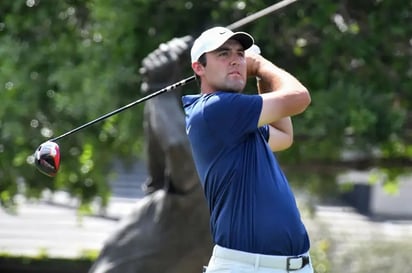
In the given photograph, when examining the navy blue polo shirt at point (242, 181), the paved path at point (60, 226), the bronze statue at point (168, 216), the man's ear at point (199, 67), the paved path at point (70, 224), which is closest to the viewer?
the navy blue polo shirt at point (242, 181)

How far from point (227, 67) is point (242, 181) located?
17.9 inches

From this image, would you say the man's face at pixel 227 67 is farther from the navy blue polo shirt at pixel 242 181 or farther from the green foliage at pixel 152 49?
the green foliage at pixel 152 49

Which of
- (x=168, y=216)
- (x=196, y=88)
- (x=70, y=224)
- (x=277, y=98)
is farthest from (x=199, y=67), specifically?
(x=70, y=224)

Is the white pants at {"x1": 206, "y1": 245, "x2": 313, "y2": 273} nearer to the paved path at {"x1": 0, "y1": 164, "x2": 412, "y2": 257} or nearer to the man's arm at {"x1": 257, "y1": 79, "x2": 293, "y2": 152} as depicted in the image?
the man's arm at {"x1": 257, "y1": 79, "x2": 293, "y2": 152}

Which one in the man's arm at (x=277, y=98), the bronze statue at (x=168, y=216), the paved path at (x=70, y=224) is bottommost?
the paved path at (x=70, y=224)

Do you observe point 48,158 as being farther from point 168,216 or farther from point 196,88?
point 196,88

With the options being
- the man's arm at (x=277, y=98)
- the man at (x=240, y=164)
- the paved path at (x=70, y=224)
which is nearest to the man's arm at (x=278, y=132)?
the man's arm at (x=277, y=98)

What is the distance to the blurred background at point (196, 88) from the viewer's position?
849cm

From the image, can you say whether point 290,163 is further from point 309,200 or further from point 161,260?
point 161,260

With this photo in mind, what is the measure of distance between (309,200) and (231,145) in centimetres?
620

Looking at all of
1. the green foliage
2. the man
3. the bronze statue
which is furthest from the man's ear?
the green foliage

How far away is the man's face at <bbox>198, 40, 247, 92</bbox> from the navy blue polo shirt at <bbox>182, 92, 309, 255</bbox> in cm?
6

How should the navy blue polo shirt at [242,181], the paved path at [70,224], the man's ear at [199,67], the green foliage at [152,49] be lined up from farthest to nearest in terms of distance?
the paved path at [70,224], the green foliage at [152,49], the man's ear at [199,67], the navy blue polo shirt at [242,181]

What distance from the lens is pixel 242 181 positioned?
14.4 ft
